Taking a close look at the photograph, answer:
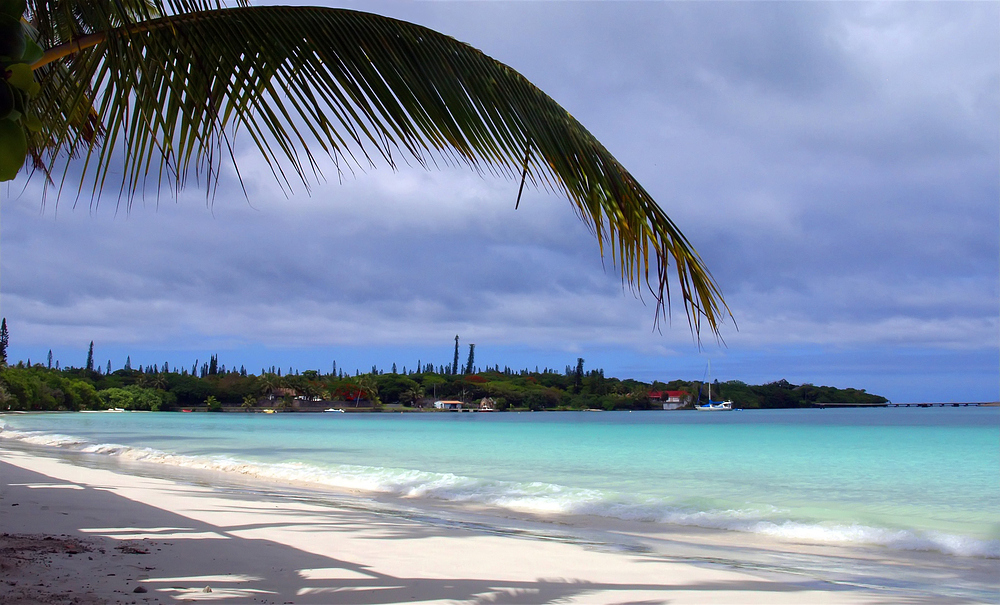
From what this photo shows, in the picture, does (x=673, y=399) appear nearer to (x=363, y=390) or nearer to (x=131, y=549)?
(x=363, y=390)

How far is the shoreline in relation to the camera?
360 centimetres

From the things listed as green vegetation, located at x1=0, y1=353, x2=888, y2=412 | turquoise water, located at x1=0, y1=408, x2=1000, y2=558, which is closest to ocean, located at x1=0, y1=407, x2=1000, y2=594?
turquoise water, located at x1=0, y1=408, x2=1000, y2=558

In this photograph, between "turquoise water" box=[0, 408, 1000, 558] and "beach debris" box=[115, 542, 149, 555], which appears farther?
"turquoise water" box=[0, 408, 1000, 558]

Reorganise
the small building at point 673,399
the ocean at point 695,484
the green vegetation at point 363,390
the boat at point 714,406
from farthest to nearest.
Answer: the boat at point 714,406, the small building at point 673,399, the green vegetation at point 363,390, the ocean at point 695,484

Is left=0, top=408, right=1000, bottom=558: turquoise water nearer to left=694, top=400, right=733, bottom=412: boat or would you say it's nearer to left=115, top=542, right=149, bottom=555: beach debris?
left=115, top=542, right=149, bottom=555: beach debris

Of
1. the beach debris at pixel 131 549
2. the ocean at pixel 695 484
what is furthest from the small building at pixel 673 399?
the beach debris at pixel 131 549

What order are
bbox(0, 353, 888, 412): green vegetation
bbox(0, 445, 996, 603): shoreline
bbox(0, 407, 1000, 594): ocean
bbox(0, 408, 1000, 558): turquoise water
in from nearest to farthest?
1. bbox(0, 445, 996, 603): shoreline
2. bbox(0, 407, 1000, 594): ocean
3. bbox(0, 408, 1000, 558): turquoise water
4. bbox(0, 353, 888, 412): green vegetation

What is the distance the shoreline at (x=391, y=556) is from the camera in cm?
360

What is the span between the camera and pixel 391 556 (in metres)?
4.98

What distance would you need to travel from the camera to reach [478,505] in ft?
33.2

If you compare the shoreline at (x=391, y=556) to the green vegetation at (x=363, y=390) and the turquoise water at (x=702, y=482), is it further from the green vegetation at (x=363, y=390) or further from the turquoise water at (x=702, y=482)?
the green vegetation at (x=363, y=390)

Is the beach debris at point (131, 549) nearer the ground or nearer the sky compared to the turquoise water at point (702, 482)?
nearer the sky

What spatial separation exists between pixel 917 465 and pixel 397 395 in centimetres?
10192

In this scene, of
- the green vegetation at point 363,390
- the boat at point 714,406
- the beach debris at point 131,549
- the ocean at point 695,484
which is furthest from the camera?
the boat at point 714,406
